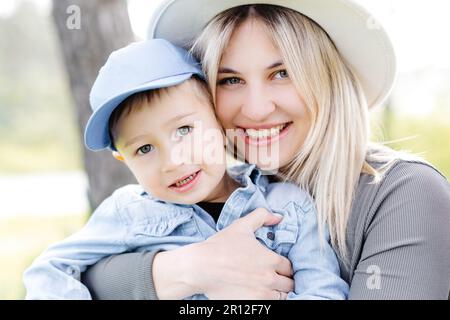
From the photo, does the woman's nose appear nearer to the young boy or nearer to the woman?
the woman

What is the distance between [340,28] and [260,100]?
0.37m

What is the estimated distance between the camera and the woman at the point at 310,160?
1791 mm

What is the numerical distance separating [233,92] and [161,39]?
12.0 inches

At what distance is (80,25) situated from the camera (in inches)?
124

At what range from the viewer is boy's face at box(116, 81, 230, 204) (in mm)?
1967

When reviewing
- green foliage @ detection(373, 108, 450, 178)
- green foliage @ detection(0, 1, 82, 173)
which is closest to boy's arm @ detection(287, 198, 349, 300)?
green foliage @ detection(373, 108, 450, 178)

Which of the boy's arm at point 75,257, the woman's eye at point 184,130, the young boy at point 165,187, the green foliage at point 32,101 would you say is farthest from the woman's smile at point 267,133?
the green foliage at point 32,101

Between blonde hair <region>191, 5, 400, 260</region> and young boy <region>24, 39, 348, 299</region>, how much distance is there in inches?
3.2

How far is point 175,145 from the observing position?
1974 millimetres

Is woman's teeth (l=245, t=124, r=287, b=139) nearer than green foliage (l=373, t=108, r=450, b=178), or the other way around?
woman's teeth (l=245, t=124, r=287, b=139)

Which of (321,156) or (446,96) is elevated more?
(321,156)

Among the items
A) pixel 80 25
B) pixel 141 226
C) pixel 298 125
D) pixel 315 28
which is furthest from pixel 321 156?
pixel 80 25

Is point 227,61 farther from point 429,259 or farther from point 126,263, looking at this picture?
point 429,259

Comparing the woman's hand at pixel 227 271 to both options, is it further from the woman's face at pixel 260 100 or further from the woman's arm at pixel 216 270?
the woman's face at pixel 260 100
